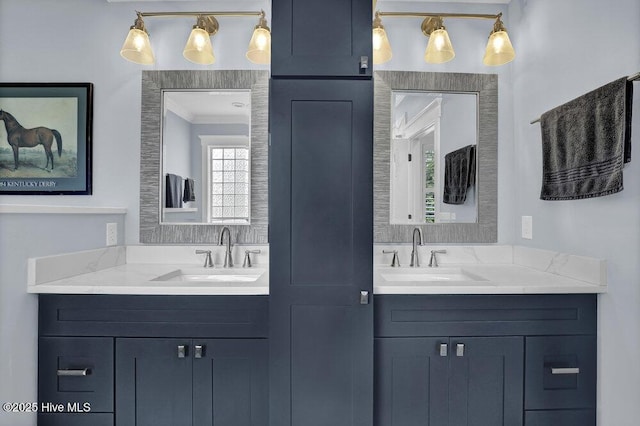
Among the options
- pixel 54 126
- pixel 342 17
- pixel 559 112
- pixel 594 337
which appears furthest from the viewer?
pixel 54 126

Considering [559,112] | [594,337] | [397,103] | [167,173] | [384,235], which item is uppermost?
[397,103]

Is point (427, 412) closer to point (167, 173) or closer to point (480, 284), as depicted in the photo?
point (480, 284)

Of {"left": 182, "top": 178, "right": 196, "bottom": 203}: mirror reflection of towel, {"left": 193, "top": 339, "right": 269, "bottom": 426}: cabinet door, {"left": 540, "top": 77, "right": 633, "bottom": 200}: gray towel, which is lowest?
{"left": 193, "top": 339, "right": 269, "bottom": 426}: cabinet door

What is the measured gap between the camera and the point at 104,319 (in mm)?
1460

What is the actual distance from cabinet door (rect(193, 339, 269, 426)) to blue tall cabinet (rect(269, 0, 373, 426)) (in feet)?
0.33

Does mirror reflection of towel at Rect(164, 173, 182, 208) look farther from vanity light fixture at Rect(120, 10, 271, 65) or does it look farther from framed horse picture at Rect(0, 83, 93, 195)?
vanity light fixture at Rect(120, 10, 271, 65)

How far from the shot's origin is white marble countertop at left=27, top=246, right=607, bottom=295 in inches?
57.0

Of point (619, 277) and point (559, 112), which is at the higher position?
point (559, 112)

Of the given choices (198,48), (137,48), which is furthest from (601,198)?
(137,48)

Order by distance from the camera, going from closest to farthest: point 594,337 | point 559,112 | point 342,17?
1. point 342,17
2. point 594,337
3. point 559,112

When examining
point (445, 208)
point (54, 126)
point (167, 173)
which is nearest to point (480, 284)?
point (445, 208)

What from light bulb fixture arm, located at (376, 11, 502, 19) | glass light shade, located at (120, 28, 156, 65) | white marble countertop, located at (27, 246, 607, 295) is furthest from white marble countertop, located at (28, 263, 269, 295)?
light bulb fixture arm, located at (376, 11, 502, 19)

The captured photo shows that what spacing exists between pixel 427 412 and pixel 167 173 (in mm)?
1798

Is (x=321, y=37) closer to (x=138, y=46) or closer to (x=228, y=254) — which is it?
(x=138, y=46)
